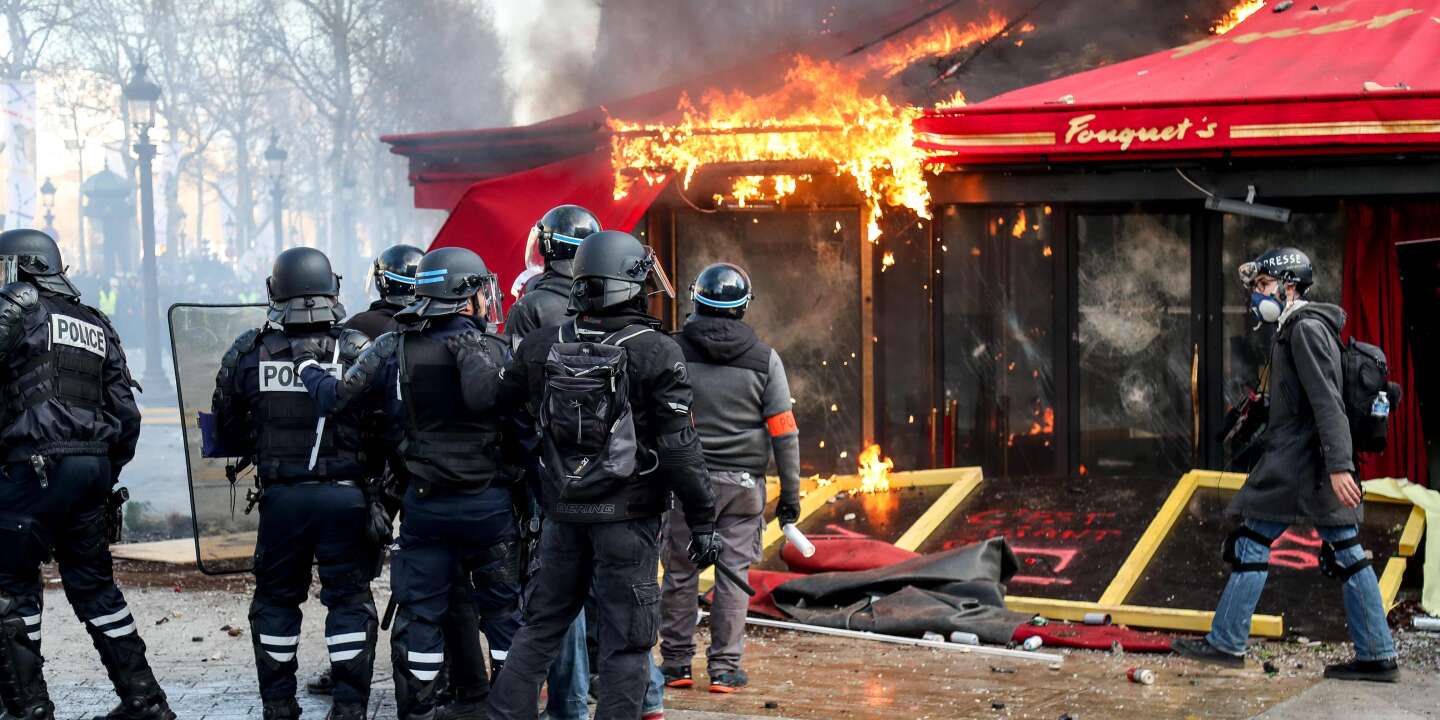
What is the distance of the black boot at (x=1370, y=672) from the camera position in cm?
675

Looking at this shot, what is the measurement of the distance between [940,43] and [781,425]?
6.78m

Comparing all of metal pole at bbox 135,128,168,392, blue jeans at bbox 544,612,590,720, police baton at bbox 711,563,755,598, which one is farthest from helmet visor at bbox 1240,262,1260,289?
metal pole at bbox 135,128,168,392

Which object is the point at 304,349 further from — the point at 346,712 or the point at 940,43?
the point at 940,43

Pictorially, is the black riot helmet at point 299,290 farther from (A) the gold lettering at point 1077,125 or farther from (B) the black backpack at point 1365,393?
(A) the gold lettering at point 1077,125

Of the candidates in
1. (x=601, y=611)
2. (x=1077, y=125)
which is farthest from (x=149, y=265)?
(x=601, y=611)

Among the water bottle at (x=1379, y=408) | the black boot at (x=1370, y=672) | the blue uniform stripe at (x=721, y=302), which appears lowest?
the black boot at (x=1370, y=672)

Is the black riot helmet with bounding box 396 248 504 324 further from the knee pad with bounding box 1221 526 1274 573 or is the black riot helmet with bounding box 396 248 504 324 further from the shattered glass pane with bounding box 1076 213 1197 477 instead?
the shattered glass pane with bounding box 1076 213 1197 477

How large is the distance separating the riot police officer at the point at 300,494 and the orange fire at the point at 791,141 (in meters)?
4.70

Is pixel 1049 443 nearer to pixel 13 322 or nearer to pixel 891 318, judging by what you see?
pixel 891 318

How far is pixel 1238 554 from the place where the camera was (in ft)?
23.2

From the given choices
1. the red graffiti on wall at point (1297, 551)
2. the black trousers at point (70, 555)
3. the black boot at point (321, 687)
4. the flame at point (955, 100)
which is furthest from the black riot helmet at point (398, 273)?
the flame at point (955, 100)

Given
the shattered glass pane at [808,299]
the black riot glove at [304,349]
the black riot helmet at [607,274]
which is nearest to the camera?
the black riot helmet at [607,274]

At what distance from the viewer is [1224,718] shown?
20.1 ft

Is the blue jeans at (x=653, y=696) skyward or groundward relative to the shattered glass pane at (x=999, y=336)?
groundward
